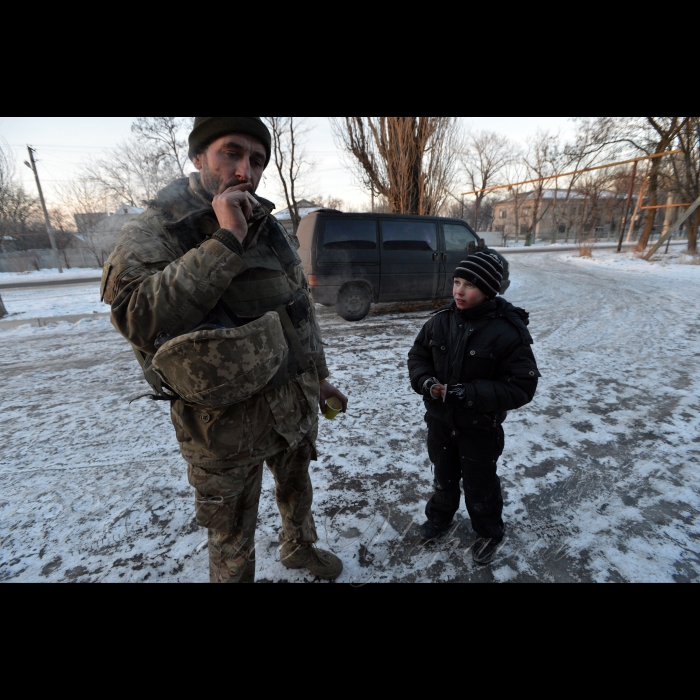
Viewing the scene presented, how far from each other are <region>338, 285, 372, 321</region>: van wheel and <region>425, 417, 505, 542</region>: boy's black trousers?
5134 millimetres

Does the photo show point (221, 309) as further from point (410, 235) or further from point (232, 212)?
point (410, 235)

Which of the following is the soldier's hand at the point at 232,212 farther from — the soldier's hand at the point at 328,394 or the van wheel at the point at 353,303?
the van wheel at the point at 353,303

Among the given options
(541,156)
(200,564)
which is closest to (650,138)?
(541,156)

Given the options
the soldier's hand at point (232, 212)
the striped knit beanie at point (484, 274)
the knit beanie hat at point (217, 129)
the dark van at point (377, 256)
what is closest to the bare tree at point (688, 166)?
the dark van at point (377, 256)

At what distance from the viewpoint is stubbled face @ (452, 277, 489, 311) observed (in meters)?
Result: 1.77

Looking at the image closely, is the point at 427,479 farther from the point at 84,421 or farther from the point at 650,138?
the point at 650,138

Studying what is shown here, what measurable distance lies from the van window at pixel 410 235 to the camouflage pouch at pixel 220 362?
622cm

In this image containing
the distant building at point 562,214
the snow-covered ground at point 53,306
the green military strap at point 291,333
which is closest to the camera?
the green military strap at point 291,333

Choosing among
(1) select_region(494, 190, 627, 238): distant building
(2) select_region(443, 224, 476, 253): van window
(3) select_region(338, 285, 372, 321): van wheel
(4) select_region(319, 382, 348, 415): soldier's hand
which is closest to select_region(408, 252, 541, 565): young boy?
(4) select_region(319, 382, 348, 415): soldier's hand

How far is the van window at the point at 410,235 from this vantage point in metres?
6.97

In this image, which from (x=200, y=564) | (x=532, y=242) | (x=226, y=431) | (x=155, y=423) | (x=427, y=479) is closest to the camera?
(x=226, y=431)

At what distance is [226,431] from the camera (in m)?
1.29
